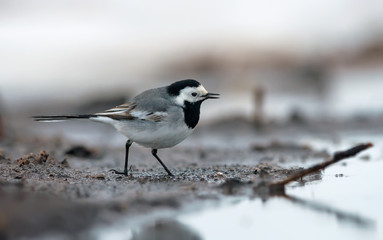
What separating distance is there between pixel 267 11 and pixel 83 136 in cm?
1258

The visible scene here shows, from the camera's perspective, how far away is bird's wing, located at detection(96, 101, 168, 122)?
830 centimetres

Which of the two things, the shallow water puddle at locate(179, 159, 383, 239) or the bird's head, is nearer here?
the shallow water puddle at locate(179, 159, 383, 239)

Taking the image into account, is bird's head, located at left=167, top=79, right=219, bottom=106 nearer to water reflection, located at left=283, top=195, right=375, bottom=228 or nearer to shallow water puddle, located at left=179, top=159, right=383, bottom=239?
shallow water puddle, located at left=179, top=159, right=383, bottom=239

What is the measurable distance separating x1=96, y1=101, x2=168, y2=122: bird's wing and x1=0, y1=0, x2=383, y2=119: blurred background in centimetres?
956

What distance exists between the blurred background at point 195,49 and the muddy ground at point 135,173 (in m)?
4.49

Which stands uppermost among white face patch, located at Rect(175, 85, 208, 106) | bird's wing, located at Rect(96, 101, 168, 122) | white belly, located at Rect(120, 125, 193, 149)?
white face patch, located at Rect(175, 85, 208, 106)

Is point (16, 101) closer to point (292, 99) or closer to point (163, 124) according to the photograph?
point (292, 99)

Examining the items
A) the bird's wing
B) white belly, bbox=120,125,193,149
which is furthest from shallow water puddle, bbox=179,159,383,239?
the bird's wing

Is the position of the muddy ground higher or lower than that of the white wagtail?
lower

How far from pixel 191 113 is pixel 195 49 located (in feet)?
49.4

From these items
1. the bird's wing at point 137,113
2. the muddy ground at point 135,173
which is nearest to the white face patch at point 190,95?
the bird's wing at point 137,113

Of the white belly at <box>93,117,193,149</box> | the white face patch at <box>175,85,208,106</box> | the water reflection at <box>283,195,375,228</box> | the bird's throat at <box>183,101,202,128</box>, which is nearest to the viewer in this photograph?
the water reflection at <box>283,195,375,228</box>

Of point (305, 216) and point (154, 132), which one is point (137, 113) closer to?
point (154, 132)

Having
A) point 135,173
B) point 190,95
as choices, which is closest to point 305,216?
point 190,95
